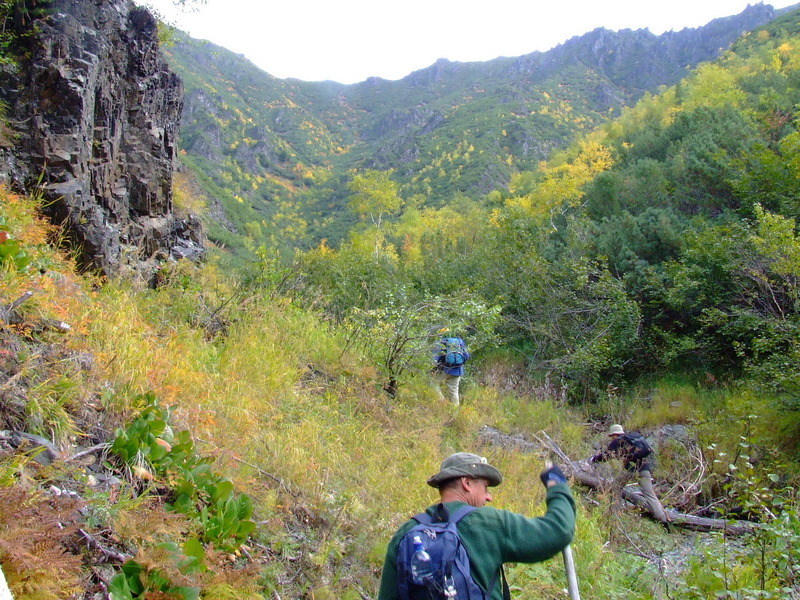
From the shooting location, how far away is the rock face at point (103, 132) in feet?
19.9

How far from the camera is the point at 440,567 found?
1839 mm

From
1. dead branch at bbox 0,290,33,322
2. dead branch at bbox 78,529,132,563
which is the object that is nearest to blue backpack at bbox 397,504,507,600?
dead branch at bbox 78,529,132,563

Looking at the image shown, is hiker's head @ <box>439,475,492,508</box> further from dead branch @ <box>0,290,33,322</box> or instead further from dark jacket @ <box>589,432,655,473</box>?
dark jacket @ <box>589,432,655,473</box>

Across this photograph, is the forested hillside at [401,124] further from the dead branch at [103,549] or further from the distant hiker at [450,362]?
the dead branch at [103,549]

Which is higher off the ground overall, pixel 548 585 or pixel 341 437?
pixel 341 437

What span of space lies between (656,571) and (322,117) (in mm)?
140599

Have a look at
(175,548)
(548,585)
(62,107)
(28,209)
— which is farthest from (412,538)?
(62,107)

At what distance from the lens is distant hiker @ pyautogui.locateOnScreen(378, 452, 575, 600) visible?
1.84 meters

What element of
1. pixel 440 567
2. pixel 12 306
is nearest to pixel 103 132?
pixel 12 306

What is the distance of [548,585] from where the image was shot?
345 cm

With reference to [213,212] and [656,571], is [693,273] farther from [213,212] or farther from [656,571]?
[213,212]

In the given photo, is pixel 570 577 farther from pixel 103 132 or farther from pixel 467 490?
pixel 103 132

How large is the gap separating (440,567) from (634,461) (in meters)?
5.22

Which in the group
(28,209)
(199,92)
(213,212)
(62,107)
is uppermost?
(199,92)
